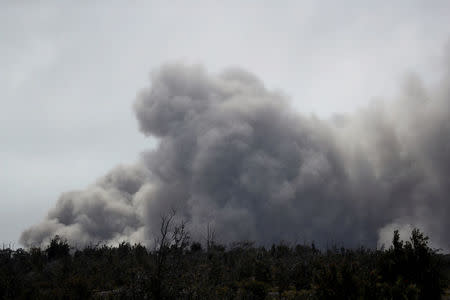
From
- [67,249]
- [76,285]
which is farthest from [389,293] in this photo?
[67,249]

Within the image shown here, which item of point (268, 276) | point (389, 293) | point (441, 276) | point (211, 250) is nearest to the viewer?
point (389, 293)

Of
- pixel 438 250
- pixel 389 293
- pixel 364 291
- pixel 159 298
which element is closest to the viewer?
pixel 364 291

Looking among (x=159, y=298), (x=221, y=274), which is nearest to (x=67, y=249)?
(x=221, y=274)

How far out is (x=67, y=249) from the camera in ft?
97.8

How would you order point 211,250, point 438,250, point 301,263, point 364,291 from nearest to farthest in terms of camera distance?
point 364,291, point 438,250, point 301,263, point 211,250

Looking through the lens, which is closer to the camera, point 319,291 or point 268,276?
point 319,291

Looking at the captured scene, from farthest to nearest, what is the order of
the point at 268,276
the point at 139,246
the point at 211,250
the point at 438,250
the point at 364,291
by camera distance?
the point at 139,246 → the point at 211,250 → the point at 268,276 → the point at 438,250 → the point at 364,291

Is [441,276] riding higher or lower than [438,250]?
lower

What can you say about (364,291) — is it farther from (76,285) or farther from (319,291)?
(76,285)

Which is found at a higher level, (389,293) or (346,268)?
(346,268)

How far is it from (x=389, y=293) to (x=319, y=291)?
1889 millimetres

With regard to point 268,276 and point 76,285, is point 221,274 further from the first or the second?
point 76,285

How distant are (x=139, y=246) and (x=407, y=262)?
73.3 ft

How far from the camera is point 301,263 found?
1908 centimetres
